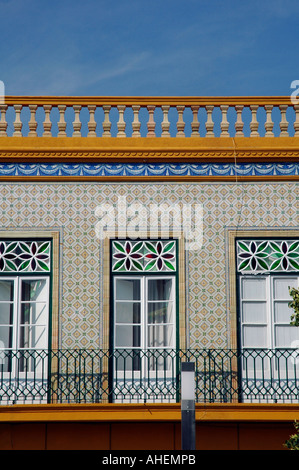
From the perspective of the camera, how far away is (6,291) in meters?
12.3

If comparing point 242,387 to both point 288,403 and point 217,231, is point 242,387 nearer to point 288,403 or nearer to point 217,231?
point 288,403

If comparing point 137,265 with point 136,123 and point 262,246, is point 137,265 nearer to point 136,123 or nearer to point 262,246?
point 262,246

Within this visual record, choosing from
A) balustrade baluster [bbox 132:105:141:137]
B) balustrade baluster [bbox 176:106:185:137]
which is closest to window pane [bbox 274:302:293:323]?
balustrade baluster [bbox 176:106:185:137]

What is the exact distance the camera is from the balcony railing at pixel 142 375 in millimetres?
11812

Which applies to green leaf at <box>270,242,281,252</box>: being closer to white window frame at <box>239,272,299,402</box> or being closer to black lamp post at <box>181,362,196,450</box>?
white window frame at <box>239,272,299,402</box>

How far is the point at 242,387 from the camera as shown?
1191 centimetres

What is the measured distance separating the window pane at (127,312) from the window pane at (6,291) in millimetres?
1439

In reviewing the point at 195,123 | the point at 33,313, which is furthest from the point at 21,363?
the point at 195,123

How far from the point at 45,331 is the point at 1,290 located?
817mm

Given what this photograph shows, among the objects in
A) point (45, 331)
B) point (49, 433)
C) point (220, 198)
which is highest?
point (220, 198)

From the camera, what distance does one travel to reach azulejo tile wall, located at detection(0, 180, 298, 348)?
12078 mm

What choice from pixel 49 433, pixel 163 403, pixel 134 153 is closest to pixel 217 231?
pixel 134 153

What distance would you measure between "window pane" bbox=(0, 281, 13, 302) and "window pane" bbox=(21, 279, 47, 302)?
6.9 inches

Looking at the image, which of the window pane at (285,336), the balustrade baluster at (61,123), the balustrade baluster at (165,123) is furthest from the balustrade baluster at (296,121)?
the balustrade baluster at (61,123)
